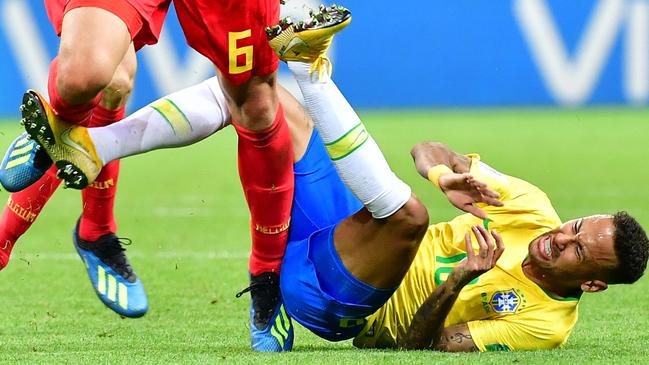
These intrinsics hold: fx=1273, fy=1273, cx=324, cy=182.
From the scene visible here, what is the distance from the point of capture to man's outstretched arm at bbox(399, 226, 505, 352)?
4.23 metres

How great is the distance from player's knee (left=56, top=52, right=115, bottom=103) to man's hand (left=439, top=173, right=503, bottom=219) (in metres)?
1.17

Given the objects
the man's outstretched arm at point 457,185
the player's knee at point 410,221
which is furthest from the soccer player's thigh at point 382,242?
the man's outstretched arm at point 457,185

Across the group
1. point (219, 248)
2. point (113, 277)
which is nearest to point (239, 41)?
point (113, 277)

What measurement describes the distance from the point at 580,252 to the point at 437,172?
2.00 ft

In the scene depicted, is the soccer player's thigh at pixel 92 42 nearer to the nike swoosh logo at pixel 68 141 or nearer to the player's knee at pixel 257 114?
the nike swoosh logo at pixel 68 141

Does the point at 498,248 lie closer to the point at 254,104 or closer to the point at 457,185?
the point at 457,185

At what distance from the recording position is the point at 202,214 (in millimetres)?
9195

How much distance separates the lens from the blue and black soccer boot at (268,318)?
4.66 m

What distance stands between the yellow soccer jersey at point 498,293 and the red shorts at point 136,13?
130cm

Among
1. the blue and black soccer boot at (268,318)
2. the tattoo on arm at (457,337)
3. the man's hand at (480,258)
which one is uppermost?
the man's hand at (480,258)

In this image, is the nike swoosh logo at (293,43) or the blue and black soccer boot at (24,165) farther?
the blue and black soccer boot at (24,165)

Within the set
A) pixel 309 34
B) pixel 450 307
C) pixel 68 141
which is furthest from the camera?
pixel 450 307

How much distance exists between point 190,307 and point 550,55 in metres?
9.77

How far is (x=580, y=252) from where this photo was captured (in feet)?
14.8
